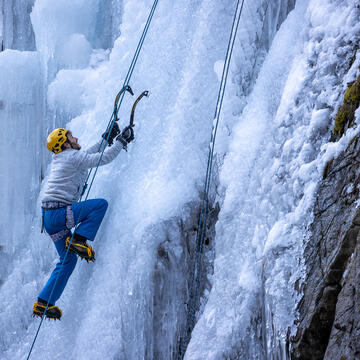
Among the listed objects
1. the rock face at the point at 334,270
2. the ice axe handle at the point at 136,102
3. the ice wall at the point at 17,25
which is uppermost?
the ice wall at the point at 17,25

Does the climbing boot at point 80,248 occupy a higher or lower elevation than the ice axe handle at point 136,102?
lower

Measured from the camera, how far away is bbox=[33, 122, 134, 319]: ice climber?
3.51 metres

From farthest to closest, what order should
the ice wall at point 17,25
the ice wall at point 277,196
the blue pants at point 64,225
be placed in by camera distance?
the ice wall at point 17,25
the blue pants at point 64,225
the ice wall at point 277,196

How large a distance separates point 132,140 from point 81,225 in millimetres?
786

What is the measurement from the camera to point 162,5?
14.5 ft

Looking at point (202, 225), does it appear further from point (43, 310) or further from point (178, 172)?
point (43, 310)

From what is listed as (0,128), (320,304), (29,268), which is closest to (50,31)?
(0,128)

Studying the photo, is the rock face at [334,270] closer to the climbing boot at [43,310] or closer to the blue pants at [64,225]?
the blue pants at [64,225]

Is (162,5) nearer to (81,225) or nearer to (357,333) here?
(81,225)

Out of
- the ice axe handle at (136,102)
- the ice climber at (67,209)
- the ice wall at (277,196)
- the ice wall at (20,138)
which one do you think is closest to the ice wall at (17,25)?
the ice wall at (20,138)

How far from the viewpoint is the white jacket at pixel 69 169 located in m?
3.55

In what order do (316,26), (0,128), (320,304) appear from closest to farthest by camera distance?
1. (320,304)
2. (316,26)
3. (0,128)

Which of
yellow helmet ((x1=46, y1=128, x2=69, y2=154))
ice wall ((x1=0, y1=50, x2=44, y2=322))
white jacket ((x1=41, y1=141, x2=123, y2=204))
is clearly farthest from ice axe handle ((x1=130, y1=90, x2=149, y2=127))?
ice wall ((x1=0, y1=50, x2=44, y2=322))

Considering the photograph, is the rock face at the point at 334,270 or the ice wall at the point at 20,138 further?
the ice wall at the point at 20,138
